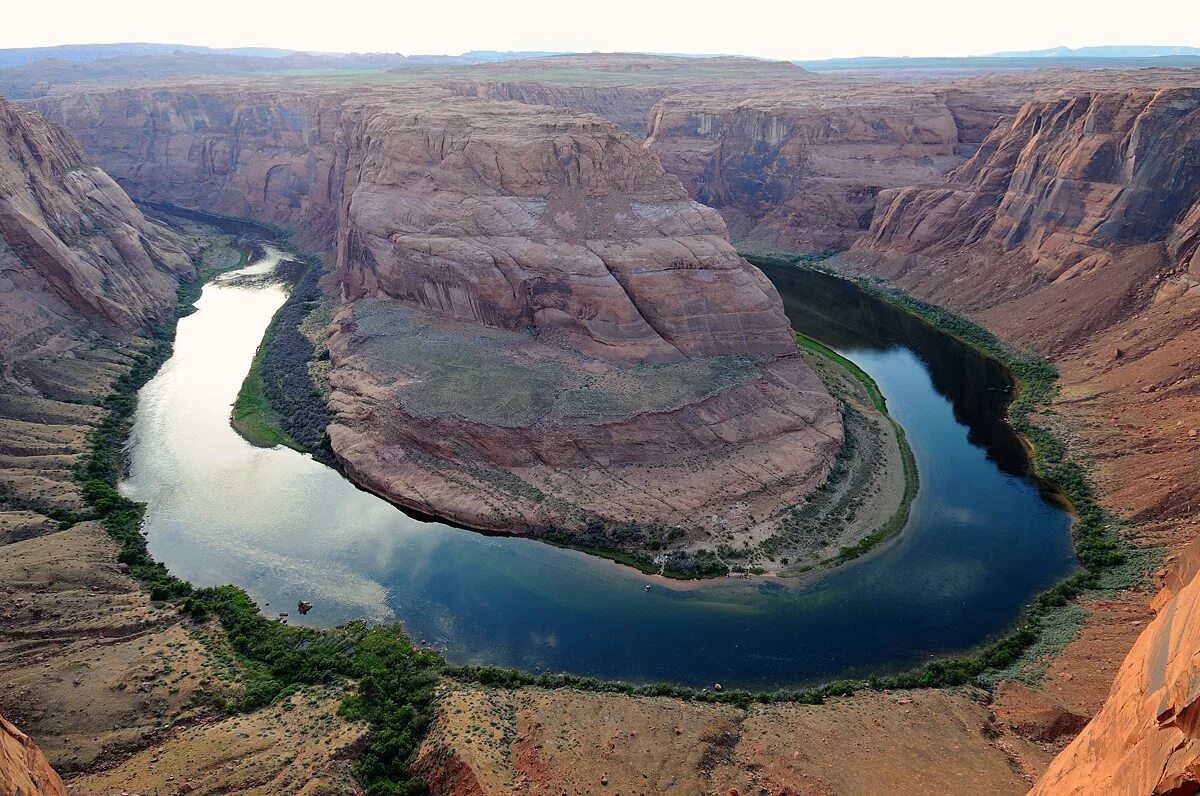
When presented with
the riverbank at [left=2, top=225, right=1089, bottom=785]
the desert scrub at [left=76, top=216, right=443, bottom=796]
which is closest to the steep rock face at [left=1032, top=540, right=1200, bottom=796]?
the riverbank at [left=2, top=225, right=1089, bottom=785]

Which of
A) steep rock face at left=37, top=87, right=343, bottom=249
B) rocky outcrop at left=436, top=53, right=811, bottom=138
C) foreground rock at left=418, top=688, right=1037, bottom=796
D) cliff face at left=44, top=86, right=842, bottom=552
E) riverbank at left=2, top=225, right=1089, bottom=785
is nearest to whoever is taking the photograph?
foreground rock at left=418, top=688, right=1037, bottom=796

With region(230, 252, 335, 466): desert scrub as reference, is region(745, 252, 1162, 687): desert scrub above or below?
above

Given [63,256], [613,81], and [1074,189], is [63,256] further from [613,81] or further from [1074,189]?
[613,81]

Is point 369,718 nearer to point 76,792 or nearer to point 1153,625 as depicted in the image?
point 76,792

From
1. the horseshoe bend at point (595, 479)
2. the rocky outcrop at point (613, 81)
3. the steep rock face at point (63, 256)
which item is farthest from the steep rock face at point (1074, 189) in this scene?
the steep rock face at point (63, 256)

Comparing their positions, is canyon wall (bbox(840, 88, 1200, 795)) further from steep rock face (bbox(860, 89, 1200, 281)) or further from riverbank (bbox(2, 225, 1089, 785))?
riverbank (bbox(2, 225, 1089, 785))

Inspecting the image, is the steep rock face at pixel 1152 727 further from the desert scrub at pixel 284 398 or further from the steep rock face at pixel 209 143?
the steep rock face at pixel 209 143
